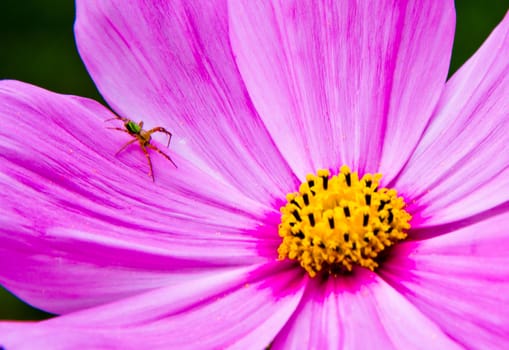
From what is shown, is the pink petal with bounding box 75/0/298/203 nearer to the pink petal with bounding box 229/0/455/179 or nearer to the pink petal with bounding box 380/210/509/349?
the pink petal with bounding box 229/0/455/179

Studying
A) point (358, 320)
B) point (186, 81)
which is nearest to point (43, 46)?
point (186, 81)

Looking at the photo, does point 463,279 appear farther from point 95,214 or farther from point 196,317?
point 95,214

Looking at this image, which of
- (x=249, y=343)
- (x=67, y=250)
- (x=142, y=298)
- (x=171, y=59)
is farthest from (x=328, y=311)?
(x=171, y=59)

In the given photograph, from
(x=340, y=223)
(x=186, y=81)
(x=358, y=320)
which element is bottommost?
(x=358, y=320)

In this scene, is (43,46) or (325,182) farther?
(43,46)

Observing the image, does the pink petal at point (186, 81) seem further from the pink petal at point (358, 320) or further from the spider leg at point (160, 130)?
the pink petal at point (358, 320)

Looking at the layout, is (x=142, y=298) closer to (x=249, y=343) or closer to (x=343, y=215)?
(x=249, y=343)
